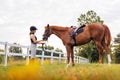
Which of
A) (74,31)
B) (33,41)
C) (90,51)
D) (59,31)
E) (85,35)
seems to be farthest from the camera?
(90,51)

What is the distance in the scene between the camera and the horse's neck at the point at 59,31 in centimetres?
1231

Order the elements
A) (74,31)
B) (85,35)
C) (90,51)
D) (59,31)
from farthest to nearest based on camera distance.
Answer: (90,51)
(85,35)
(59,31)
(74,31)

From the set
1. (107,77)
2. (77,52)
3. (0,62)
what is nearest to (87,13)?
(77,52)

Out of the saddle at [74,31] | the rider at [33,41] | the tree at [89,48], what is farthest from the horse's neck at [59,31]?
the tree at [89,48]

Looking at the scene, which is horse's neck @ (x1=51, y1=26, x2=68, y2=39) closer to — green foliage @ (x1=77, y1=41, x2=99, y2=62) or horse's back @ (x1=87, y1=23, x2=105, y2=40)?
horse's back @ (x1=87, y1=23, x2=105, y2=40)

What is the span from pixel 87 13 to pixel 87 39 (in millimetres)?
54726

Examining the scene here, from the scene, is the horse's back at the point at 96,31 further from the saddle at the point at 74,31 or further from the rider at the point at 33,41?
the rider at the point at 33,41

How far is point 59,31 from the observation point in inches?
488

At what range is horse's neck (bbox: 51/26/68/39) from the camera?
40.4 ft

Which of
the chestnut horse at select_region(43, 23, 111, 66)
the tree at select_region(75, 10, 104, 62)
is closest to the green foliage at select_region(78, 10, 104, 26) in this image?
the tree at select_region(75, 10, 104, 62)

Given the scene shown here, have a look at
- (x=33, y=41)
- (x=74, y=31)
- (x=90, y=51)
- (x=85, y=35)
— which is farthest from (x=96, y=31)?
(x=90, y=51)

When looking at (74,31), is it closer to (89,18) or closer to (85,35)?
(85,35)

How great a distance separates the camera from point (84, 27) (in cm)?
1268

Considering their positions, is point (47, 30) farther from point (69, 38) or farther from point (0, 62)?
point (0, 62)
